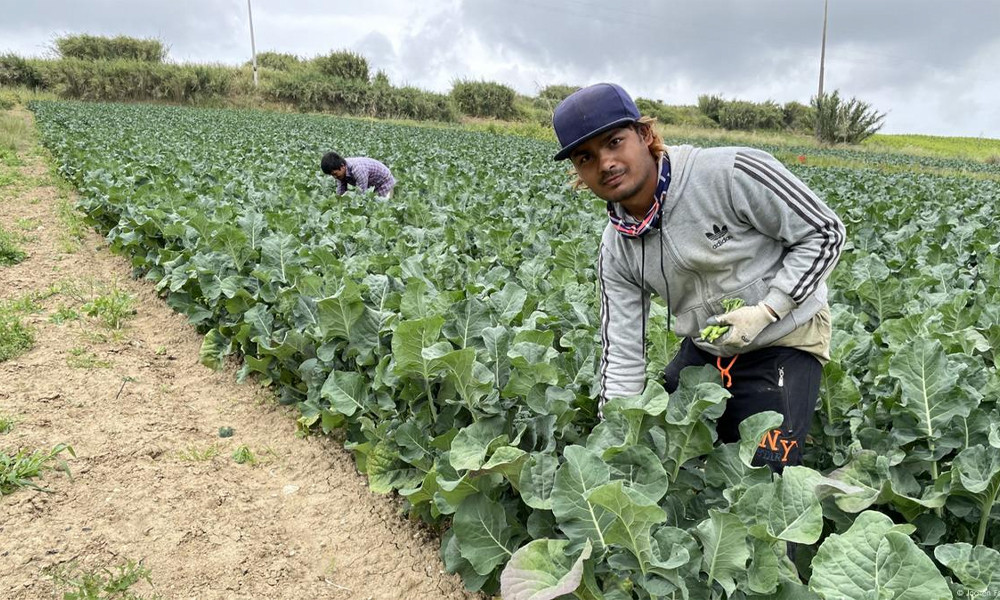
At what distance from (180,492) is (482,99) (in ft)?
172

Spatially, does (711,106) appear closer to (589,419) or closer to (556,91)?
(556,91)

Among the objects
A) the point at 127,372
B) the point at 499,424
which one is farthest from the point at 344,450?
the point at 127,372

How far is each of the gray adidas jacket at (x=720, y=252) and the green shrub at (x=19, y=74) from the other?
2113 inches

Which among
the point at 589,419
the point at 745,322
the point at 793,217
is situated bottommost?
the point at 589,419

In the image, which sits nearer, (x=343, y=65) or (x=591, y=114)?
(x=591, y=114)

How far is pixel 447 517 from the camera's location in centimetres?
293

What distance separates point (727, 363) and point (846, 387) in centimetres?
46

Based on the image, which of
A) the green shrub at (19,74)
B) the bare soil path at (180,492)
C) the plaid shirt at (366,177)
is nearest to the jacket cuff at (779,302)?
the bare soil path at (180,492)

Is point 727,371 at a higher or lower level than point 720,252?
lower

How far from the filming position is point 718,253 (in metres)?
2.14

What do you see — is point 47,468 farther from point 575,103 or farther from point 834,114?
point 834,114

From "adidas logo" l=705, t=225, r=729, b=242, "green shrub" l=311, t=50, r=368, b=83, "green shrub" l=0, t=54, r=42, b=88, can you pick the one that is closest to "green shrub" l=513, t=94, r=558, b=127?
"green shrub" l=311, t=50, r=368, b=83

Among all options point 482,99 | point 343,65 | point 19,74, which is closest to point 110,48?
point 19,74

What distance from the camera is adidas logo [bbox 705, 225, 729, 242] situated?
7.01 ft
